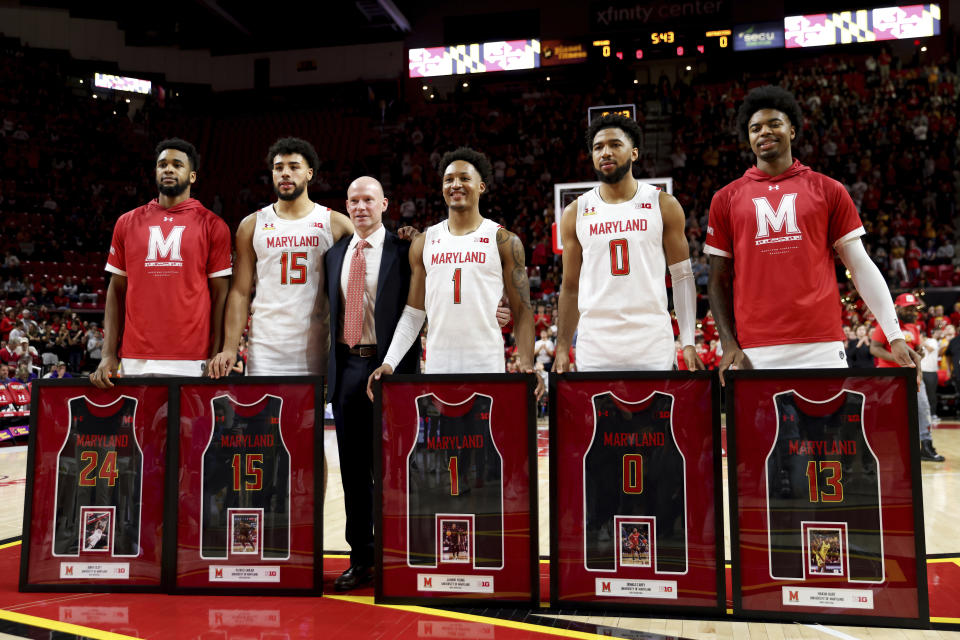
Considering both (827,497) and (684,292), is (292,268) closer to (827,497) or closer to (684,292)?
(684,292)

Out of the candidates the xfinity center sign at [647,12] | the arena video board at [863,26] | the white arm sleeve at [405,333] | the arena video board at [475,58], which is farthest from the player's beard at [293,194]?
the arena video board at [863,26]

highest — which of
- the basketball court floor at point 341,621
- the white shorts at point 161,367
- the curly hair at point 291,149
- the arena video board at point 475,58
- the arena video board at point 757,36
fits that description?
the arena video board at point 475,58

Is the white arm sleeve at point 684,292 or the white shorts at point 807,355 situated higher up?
the white arm sleeve at point 684,292

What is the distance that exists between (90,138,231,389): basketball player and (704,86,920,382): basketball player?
2.63 m

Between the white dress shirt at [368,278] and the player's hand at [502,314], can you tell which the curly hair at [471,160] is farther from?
the player's hand at [502,314]

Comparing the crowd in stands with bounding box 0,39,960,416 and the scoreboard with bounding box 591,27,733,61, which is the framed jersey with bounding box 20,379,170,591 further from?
the scoreboard with bounding box 591,27,733,61

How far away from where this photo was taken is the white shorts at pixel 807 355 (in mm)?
3094

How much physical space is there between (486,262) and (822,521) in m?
1.86

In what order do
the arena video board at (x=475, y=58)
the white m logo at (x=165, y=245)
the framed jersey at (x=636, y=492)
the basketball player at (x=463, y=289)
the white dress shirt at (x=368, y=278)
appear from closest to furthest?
the framed jersey at (x=636, y=492)
the basketball player at (x=463, y=289)
the white dress shirt at (x=368, y=278)
the white m logo at (x=165, y=245)
the arena video board at (x=475, y=58)

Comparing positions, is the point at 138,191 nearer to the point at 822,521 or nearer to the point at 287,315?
the point at 287,315

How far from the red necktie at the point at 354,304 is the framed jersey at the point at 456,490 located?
39 cm

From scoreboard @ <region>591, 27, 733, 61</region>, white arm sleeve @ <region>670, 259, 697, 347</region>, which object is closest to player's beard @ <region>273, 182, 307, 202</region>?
white arm sleeve @ <region>670, 259, 697, 347</region>

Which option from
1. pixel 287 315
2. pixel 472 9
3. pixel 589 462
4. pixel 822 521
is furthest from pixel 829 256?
pixel 472 9

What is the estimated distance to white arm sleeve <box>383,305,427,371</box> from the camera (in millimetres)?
3539
